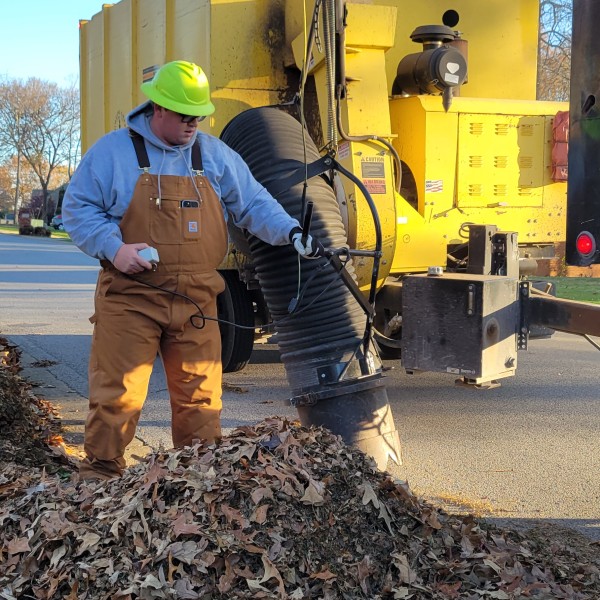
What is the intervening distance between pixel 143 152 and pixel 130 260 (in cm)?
52

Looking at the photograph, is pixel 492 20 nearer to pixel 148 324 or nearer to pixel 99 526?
pixel 148 324

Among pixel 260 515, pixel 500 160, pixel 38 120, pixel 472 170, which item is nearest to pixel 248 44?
pixel 472 170

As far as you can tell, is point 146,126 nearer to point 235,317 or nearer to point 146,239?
point 146,239

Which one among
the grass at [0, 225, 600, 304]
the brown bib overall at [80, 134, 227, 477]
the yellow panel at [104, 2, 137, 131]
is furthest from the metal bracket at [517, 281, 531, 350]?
the grass at [0, 225, 600, 304]

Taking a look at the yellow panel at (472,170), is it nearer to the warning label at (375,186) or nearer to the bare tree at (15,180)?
the warning label at (375,186)

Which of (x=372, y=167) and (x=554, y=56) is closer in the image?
(x=372, y=167)

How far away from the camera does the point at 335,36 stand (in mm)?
5156

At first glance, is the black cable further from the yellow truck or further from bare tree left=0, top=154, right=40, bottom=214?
bare tree left=0, top=154, right=40, bottom=214

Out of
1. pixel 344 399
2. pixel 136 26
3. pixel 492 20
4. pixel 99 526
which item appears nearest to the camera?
pixel 99 526

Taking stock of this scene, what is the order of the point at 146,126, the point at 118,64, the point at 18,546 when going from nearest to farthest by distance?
1. the point at 18,546
2. the point at 146,126
3. the point at 118,64

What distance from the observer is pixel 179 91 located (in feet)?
12.9

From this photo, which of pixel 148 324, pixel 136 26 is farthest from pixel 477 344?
pixel 136 26

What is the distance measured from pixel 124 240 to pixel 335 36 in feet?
6.49

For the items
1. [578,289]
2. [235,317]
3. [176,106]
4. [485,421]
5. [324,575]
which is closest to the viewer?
[324,575]
